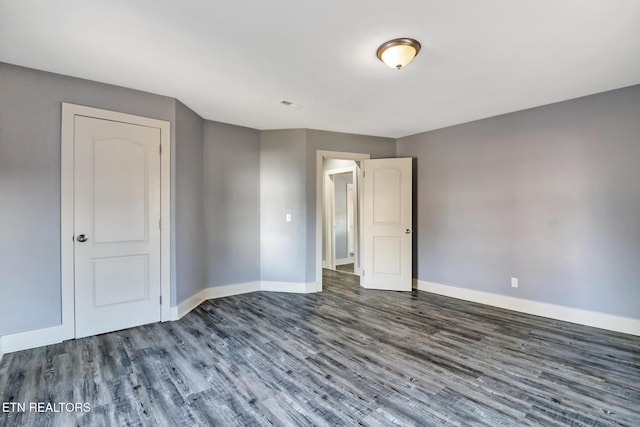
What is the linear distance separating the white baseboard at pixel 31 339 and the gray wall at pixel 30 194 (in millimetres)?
49

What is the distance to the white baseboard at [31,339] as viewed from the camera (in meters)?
2.55

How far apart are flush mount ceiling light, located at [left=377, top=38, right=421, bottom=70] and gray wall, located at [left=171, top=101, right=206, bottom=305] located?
243 centimetres

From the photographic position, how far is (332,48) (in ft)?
7.51

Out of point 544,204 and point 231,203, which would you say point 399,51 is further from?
point 231,203

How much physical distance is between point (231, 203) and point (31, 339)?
8.20 ft

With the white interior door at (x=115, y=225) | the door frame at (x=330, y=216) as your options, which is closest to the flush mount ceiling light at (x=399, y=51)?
the white interior door at (x=115, y=225)

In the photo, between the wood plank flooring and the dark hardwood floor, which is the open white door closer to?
the dark hardwood floor

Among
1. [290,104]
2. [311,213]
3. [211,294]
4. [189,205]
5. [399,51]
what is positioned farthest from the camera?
[311,213]

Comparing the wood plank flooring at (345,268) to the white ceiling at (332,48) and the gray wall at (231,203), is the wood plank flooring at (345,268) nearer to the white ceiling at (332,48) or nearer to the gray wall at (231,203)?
the gray wall at (231,203)

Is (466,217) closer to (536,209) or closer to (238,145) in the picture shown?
(536,209)

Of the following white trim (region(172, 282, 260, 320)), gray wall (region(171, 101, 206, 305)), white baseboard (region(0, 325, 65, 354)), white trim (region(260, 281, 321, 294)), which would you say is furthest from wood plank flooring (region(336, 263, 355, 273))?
white baseboard (region(0, 325, 65, 354))

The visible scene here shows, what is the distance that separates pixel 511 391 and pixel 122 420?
256 cm

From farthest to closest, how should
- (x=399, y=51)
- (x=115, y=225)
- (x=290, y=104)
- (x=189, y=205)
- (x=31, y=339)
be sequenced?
1. (x=189, y=205)
2. (x=290, y=104)
3. (x=115, y=225)
4. (x=31, y=339)
5. (x=399, y=51)

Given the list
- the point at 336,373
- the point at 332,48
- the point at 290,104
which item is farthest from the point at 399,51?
the point at 336,373
